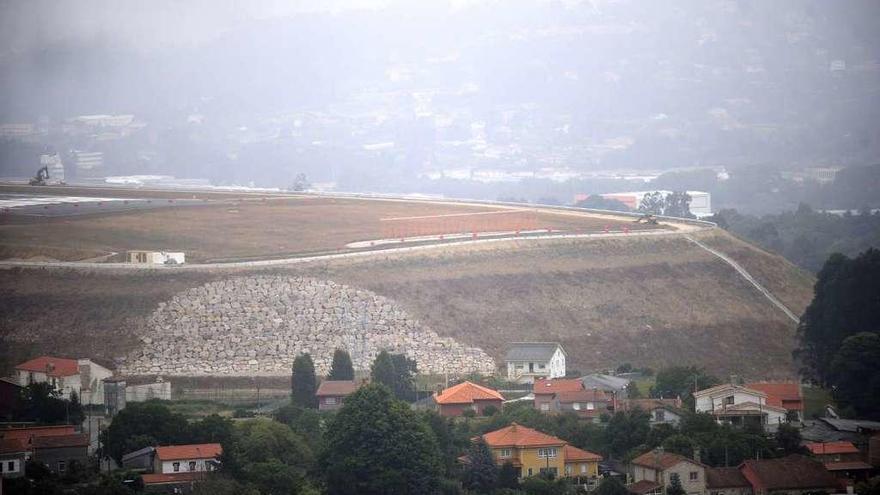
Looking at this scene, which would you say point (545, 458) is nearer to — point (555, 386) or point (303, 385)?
point (555, 386)

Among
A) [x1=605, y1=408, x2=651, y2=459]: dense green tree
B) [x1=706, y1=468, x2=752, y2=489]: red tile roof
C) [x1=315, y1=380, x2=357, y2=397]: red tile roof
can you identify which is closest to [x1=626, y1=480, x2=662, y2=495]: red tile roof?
[x1=706, y1=468, x2=752, y2=489]: red tile roof

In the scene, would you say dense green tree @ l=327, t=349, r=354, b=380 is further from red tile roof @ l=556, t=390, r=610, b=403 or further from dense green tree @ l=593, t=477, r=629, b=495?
dense green tree @ l=593, t=477, r=629, b=495

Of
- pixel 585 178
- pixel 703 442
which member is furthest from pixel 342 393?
pixel 585 178

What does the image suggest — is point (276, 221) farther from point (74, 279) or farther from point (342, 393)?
point (342, 393)

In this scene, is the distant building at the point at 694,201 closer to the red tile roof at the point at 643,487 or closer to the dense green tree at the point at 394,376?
the dense green tree at the point at 394,376

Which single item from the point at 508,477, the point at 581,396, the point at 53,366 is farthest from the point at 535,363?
the point at 508,477

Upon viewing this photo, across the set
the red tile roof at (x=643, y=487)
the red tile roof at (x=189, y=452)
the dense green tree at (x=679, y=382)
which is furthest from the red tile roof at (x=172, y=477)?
the dense green tree at (x=679, y=382)

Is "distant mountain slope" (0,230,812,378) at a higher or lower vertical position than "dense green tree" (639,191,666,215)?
lower
